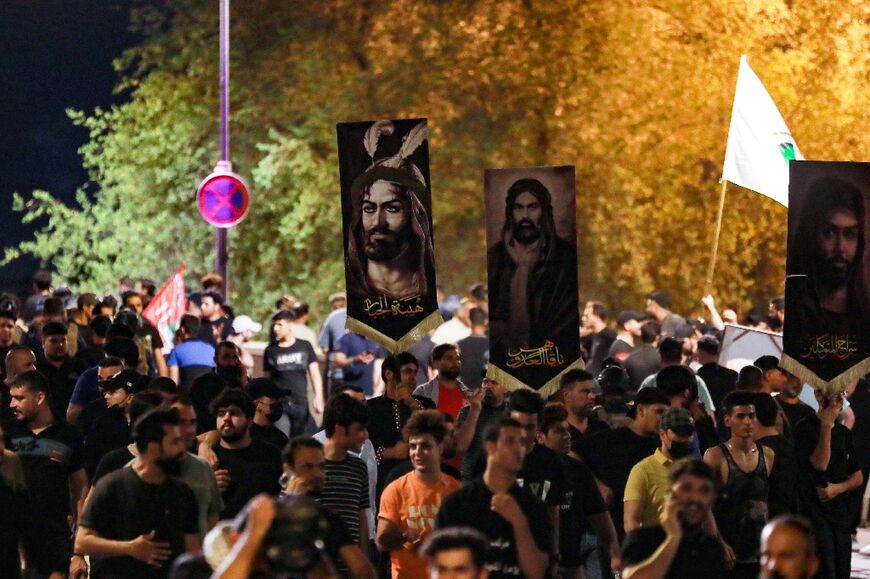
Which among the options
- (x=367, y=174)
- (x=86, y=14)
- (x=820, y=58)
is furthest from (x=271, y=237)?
(x=367, y=174)

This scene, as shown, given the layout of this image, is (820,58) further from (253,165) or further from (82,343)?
(82,343)

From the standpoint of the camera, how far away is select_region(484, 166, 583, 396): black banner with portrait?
1307cm

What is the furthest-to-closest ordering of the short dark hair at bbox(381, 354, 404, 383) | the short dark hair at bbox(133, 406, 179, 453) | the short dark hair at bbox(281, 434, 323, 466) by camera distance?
the short dark hair at bbox(381, 354, 404, 383) < the short dark hair at bbox(133, 406, 179, 453) < the short dark hair at bbox(281, 434, 323, 466)

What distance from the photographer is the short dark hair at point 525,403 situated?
10.7 metres

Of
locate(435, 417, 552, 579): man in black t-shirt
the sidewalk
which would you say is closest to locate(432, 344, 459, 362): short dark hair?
the sidewalk

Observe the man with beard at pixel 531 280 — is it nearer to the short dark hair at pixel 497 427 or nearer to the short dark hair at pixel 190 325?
the short dark hair at pixel 497 427

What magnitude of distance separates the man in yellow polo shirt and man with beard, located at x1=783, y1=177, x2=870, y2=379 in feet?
8.10

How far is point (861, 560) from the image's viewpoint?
661 inches

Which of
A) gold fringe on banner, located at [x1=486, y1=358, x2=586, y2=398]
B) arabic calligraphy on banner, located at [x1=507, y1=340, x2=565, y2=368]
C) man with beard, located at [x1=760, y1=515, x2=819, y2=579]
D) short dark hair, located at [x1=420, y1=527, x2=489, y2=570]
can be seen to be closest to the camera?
short dark hair, located at [x1=420, y1=527, x2=489, y2=570]

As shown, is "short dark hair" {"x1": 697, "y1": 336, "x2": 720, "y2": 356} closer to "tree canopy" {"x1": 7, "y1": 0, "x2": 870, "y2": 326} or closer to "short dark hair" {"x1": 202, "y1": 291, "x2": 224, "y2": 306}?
"short dark hair" {"x1": 202, "y1": 291, "x2": 224, "y2": 306}

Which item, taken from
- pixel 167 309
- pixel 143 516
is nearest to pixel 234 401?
pixel 143 516

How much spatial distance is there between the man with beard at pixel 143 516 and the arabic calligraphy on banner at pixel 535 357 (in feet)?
13.3

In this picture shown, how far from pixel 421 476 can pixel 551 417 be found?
1.15 meters

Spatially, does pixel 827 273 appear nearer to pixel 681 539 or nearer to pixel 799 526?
pixel 681 539
